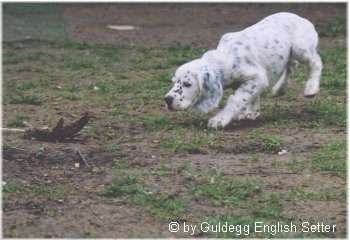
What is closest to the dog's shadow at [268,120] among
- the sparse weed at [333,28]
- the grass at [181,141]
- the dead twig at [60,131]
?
the grass at [181,141]

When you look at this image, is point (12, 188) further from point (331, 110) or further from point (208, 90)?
point (331, 110)

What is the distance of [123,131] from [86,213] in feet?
7.27

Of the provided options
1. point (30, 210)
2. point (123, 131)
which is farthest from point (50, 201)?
point (123, 131)

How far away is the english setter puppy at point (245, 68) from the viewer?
279 inches

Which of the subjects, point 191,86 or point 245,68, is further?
point 245,68

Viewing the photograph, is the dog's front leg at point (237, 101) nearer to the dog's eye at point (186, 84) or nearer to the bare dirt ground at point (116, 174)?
the bare dirt ground at point (116, 174)

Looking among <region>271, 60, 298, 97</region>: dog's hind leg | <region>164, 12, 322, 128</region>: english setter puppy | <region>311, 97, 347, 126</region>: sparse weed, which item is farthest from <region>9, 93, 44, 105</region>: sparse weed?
<region>311, 97, 347, 126</region>: sparse weed

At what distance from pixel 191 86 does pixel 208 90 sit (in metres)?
0.15

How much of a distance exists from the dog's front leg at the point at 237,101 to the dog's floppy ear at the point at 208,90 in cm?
24

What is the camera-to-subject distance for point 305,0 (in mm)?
15195

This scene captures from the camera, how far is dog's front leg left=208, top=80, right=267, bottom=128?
7.41 meters

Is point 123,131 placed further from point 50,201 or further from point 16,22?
point 16,22

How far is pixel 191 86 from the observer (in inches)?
278

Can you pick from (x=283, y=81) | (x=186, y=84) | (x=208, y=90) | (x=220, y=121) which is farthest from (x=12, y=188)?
(x=283, y=81)
